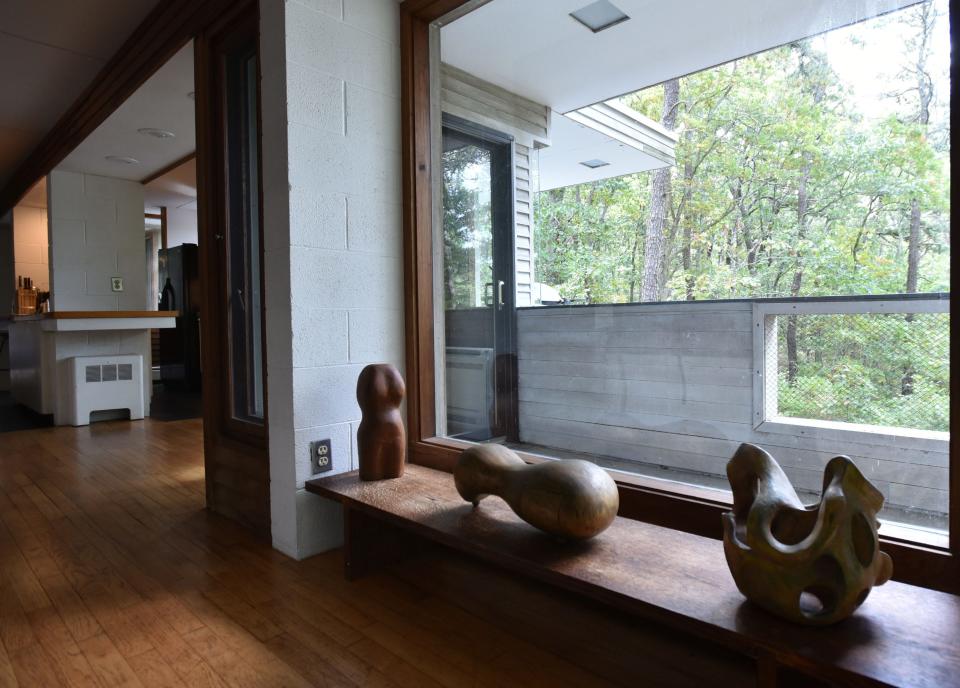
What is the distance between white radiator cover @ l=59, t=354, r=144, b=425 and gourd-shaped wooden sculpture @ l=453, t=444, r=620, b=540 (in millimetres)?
4348

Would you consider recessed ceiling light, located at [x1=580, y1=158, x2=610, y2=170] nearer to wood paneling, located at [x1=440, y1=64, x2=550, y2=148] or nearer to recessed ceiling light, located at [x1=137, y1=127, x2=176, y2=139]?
wood paneling, located at [x1=440, y1=64, x2=550, y2=148]

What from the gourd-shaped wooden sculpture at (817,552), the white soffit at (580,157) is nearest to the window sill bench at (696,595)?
the gourd-shaped wooden sculpture at (817,552)

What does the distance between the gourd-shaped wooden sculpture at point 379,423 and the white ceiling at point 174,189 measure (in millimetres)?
3687

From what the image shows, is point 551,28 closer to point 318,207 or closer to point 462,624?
point 318,207

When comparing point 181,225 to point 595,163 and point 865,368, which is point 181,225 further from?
point 865,368

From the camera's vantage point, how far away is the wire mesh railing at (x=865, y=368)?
44.8 inches

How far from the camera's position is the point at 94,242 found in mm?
5148

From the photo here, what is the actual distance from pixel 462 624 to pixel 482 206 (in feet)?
4.46

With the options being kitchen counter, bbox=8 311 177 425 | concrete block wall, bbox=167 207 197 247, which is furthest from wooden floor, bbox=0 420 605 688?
concrete block wall, bbox=167 207 197 247

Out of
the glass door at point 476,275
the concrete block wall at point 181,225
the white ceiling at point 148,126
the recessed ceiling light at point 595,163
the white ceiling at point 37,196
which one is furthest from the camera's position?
the concrete block wall at point 181,225

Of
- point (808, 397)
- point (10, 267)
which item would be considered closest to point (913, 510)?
point (808, 397)

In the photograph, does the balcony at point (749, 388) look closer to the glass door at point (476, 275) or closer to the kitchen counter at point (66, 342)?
the glass door at point (476, 275)

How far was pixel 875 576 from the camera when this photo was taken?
0.90 meters

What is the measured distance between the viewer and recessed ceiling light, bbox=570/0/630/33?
1.94m
